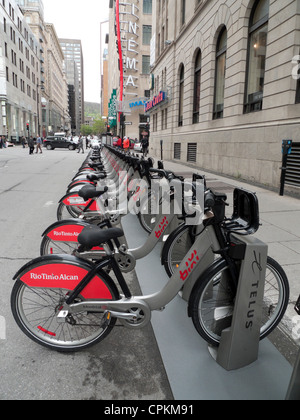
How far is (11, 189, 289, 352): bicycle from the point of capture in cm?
247

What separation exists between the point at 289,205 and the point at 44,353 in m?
7.11

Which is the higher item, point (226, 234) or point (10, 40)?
point (10, 40)

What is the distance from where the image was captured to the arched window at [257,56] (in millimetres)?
12023

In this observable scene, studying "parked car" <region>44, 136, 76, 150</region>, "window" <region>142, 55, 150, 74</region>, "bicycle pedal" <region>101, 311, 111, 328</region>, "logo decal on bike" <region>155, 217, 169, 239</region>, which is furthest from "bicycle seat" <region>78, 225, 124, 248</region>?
"window" <region>142, 55, 150, 74</region>

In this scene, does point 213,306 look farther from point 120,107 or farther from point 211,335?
point 120,107

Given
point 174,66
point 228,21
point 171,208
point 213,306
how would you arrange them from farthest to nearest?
1. point 174,66
2. point 228,21
3. point 171,208
4. point 213,306

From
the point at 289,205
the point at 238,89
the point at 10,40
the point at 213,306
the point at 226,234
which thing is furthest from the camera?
the point at 10,40

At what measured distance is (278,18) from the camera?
10516 millimetres

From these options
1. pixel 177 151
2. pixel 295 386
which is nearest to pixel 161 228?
pixel 295 386

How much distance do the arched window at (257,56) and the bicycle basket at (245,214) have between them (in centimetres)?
1069

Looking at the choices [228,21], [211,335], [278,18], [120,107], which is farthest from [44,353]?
[120,107]

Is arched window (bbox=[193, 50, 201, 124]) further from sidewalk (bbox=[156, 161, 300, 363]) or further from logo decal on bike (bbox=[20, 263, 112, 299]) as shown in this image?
logo decal on bike (bbox=[20, 263, 112, 299])

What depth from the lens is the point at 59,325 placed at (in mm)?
2920

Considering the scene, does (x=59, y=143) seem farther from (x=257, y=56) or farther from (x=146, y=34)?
(x=257, y=56)
